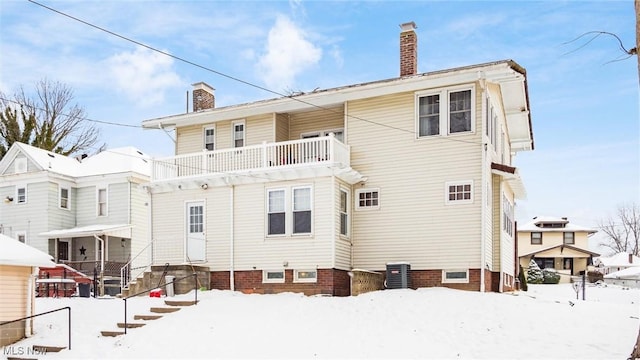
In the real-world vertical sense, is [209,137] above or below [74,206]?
above

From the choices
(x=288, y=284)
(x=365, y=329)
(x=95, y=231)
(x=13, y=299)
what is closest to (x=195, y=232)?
(x=288, y=284)

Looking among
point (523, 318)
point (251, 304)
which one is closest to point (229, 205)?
point (251, 304)

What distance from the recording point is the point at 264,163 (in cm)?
2109

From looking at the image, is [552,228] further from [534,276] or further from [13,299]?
[13,299]

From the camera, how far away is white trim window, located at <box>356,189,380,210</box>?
67.6 feet

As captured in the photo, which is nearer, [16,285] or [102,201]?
[16,285]

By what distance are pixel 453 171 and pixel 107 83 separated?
14.5 meters

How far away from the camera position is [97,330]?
1667 centimetres

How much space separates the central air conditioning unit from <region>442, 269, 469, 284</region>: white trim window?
112 centimetres

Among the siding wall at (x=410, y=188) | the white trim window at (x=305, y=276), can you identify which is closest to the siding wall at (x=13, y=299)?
the white trim window at (x=305, y=276)

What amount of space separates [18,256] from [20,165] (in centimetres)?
1950

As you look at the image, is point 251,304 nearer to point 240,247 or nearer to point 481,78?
point 240,247

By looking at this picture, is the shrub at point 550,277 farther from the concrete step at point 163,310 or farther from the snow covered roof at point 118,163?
the concrete step at point 163,310

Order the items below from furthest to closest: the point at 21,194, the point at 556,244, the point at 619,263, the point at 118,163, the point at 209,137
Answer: the point at 619,263 → the point at 556,244 → the point at 118,163 → the point at 21,194 → the point at 209,137
